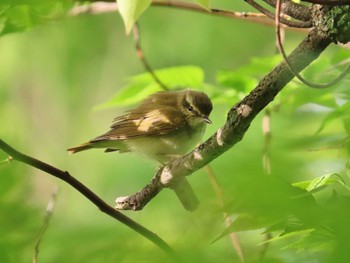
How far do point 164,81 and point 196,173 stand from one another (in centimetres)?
136

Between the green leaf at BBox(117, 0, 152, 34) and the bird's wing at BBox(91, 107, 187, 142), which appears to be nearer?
the green leaf at BBox(117, 0, 152, 34)

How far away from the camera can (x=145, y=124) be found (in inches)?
102

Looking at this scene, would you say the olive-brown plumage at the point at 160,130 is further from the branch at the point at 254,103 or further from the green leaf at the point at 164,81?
the branch at the point at 254,103

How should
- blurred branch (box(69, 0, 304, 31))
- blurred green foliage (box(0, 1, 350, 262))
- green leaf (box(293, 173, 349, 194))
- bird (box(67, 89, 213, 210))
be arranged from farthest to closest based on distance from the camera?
1. bird (box(67, 89, 213, 210))
2. blurred branch (box(69, 0, 304, 31))
3. green leaf (box(293, 173, 349, 194))
4. blurred green foliage (box(0, 1, 350, 262))

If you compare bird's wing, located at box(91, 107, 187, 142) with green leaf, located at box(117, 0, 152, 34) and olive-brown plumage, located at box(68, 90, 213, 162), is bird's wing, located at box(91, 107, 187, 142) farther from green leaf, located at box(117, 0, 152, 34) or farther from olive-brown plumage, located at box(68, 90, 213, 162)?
green leaf, located at box(117, 0, 152, 34)

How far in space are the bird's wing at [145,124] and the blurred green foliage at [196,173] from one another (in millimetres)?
160

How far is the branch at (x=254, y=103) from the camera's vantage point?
839 mm

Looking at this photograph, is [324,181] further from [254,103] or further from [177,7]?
[177,7]

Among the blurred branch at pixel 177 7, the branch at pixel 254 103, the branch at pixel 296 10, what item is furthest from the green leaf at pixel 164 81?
the branch at pixel 296 10

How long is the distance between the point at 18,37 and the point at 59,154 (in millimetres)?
881

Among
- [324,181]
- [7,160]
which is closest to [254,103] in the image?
[324,181]

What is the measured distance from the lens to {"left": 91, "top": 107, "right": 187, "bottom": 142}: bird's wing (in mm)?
2471

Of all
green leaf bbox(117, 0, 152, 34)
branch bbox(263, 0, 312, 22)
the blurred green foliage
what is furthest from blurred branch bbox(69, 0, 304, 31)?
green leaf bbox(117, 0, 152, 34)

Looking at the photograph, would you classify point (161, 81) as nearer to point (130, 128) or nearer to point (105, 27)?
point (130, 128)
